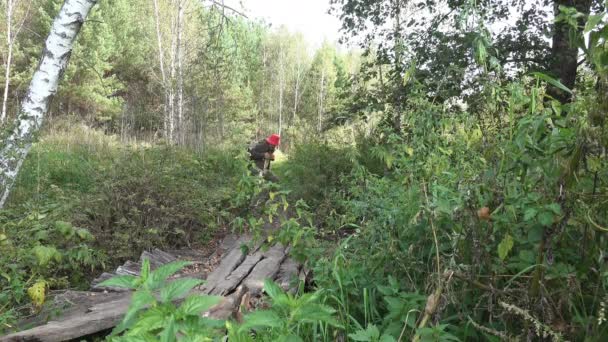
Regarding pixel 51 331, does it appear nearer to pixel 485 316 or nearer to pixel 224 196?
pixel 485 316

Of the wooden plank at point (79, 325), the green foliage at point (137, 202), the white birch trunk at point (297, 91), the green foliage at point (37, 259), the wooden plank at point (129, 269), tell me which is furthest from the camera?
the white birch trunk at point (297, 91)

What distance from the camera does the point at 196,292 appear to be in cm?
353

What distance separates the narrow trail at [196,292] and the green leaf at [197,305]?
1.30 m

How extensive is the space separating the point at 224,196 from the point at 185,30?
17.5m

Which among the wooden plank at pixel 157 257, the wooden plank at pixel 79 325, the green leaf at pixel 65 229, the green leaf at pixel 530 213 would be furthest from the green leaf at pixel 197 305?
the wooden plank at pixel 157 257

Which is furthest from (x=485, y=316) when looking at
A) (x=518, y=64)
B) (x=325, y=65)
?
(x=325, y=65)

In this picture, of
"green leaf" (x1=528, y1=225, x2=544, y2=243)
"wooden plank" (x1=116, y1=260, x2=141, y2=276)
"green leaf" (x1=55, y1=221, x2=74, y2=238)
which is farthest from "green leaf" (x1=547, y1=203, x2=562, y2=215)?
"green leaf" (x1=55, y1=221, x2=74, y2=238)

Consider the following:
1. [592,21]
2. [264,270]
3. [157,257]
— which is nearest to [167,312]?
[592,21]

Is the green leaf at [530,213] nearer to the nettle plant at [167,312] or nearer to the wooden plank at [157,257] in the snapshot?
the nettle plant at [167,312]

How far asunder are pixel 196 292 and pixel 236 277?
483 mm

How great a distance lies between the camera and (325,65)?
42.6 meters

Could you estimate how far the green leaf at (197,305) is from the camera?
128 centimetres

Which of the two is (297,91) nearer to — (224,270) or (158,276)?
(224,270)

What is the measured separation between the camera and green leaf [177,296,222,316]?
4.20 feet
